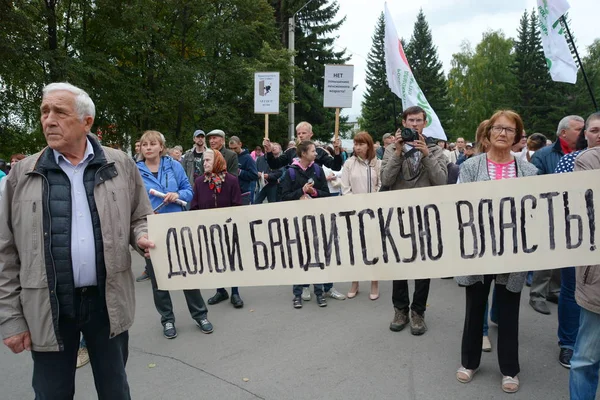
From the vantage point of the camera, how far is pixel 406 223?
2598 millimetres

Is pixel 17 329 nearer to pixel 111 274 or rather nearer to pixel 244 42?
pixel 111 274

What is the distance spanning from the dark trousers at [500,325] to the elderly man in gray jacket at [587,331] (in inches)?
23.2

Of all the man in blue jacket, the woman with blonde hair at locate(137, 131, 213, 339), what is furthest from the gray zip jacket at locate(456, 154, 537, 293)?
the man in blue jacket

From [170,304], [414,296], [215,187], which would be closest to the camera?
[414,296]

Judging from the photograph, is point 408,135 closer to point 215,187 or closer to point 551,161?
point 551,161

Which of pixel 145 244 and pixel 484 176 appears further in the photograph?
pixel 484 176

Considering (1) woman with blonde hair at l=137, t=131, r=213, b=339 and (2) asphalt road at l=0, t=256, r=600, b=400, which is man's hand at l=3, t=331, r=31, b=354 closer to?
(2) asphalt road at l=0, t=256, r=600, b=400

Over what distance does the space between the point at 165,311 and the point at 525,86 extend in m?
50.3

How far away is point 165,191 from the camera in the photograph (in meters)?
4.44

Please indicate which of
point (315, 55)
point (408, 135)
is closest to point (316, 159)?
point (408, 135)

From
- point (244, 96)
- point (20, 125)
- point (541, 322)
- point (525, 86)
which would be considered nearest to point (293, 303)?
point (541, 322)

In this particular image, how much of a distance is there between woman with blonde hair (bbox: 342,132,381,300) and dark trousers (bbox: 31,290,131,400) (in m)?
3.50

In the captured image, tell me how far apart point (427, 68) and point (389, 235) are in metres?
52.4

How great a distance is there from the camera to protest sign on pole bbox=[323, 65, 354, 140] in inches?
264
